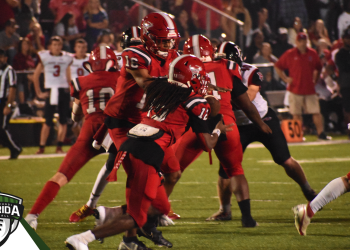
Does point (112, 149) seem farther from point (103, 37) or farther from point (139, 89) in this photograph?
point (103, 37)

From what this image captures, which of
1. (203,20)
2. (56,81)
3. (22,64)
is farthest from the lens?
(203,20)

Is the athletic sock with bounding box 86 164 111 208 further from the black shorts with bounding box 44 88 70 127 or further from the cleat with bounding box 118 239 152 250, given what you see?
the black shorts with bounding box 44 88 70 127

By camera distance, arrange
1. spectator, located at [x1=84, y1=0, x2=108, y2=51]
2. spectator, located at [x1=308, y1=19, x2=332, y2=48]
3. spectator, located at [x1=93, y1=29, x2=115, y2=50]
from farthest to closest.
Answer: spectator, located at [x1=308, y1=19, x2=332, y2=48], spectator, located at [x1=84, y1=0, x2=108, y2=51], spectator, located at [x1=93, y1=29, x2=115, y2=50]

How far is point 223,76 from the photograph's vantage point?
5055 mm

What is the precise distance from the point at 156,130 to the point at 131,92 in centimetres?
61

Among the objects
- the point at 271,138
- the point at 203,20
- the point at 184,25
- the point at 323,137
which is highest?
the point at 271,138

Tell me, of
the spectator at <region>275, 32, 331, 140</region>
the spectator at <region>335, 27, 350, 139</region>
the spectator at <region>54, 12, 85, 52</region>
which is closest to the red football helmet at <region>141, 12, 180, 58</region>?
the spectator at <region>335, 27, 350, 139</region>

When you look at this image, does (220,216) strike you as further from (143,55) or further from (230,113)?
(143,55)

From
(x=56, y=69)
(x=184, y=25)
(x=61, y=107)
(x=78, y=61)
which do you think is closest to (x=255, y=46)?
(x=184, y=25)

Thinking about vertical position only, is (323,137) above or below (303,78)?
below

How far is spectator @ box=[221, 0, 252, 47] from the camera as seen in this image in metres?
14.3

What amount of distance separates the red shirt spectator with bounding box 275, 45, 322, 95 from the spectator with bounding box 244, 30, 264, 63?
6.37ft

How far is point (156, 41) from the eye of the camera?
4.30 metres

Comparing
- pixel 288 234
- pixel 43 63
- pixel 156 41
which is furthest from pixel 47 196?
pixel 43 63
